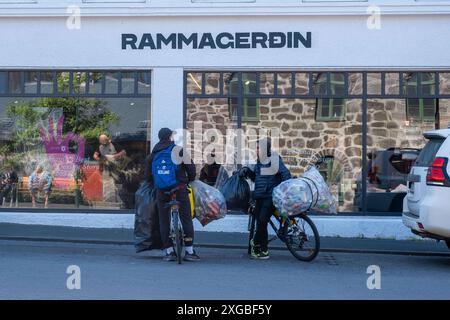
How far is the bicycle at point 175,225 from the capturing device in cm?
966

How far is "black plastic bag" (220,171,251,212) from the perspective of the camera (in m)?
10.3

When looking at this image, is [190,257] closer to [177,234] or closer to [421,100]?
[177,234]

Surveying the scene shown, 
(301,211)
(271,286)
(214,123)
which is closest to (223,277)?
(271,286)

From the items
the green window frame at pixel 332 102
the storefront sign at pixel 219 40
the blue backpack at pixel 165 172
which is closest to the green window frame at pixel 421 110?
the green window frame at pixel 332 102

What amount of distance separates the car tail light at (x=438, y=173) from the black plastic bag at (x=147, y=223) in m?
3.78

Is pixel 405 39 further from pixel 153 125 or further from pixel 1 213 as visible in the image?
pixel 1 213

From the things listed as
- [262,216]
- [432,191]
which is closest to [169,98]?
[262,216]

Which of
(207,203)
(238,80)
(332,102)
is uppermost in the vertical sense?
(238,80)

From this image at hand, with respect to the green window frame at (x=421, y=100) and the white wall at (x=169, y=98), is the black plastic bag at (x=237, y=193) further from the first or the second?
the green window frame at (x=421, y=100)

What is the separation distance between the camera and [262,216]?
33.1 ft

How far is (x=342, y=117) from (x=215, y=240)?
3554mm

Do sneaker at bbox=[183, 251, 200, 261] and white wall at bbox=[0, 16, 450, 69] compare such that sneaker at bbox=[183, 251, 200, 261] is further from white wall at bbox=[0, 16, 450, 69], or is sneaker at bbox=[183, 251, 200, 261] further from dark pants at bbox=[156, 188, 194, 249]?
white wall at bbox=[0, 16, 450, 69]

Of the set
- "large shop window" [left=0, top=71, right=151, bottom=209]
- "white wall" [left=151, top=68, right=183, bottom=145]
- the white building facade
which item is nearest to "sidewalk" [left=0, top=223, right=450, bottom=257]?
"large shop window" [left=0, top=71, right=151, bottom=209]

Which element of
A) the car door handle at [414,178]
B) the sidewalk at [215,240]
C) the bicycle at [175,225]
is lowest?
the sidewalk at [215,240]
